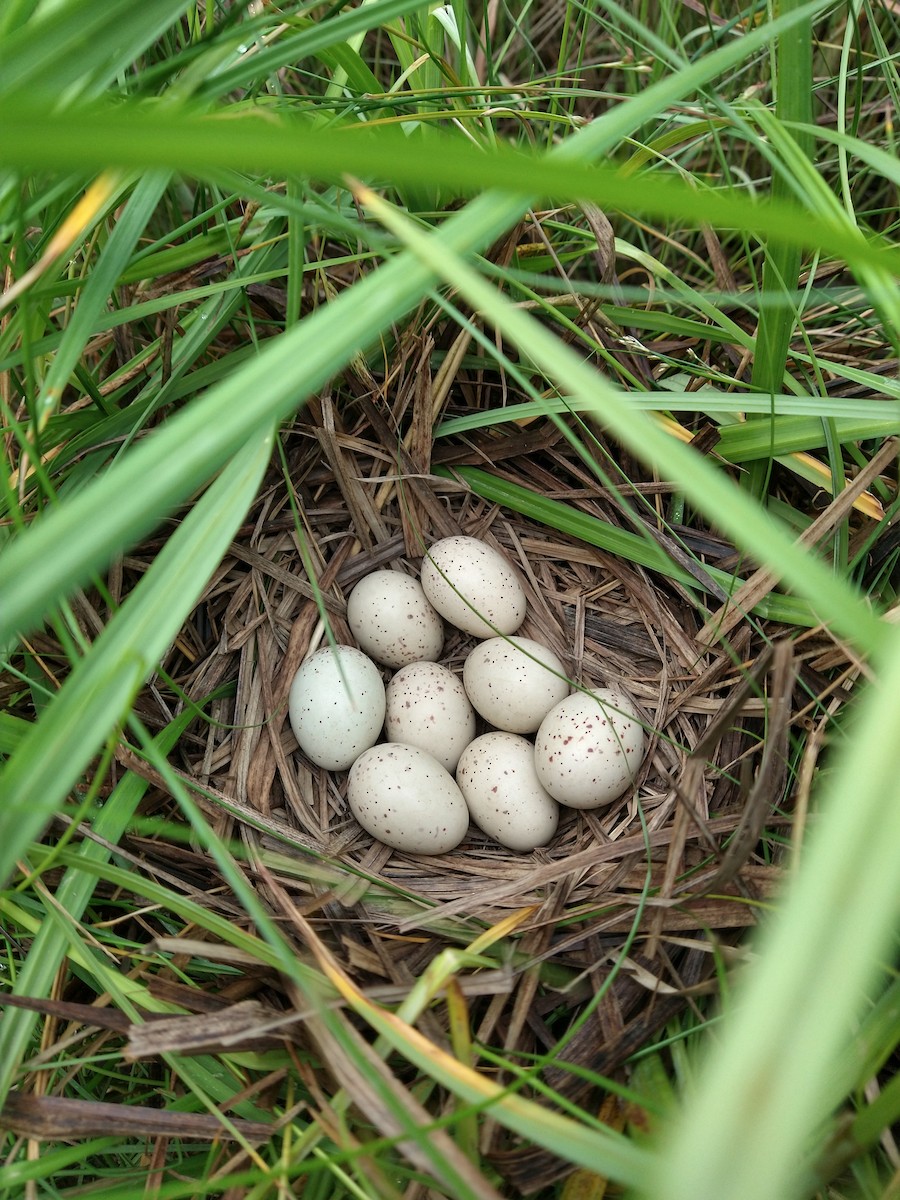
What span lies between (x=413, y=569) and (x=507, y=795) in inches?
17.1

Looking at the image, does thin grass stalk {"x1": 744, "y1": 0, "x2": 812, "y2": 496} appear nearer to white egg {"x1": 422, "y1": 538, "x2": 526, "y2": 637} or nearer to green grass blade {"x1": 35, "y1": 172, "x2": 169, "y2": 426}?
white egg {"x1": 422, "y1": 538, "x2": 526, "y2": 637}

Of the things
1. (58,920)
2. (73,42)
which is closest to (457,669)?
(58,920)

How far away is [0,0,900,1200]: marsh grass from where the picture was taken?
521 mm

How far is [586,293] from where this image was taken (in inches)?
47.5

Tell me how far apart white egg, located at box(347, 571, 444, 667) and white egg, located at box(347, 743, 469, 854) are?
205mm

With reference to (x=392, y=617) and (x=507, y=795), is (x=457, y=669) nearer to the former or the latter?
(x=392, y=617)

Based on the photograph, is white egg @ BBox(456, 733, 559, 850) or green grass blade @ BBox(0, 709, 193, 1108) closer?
green grass blade @ BBox(0, 709, 193, 1108)

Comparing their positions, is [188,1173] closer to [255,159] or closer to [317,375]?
[317,375]

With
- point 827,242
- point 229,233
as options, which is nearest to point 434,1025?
point 827,242

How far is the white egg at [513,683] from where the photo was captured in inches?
53.6

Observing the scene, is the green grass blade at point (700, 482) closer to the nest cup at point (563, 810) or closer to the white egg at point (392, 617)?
the nest cup at point (563, 810)

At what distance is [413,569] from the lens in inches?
58.9

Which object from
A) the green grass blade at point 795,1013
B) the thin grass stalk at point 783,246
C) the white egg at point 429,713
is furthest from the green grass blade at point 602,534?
the green grass blade at point 795,1013

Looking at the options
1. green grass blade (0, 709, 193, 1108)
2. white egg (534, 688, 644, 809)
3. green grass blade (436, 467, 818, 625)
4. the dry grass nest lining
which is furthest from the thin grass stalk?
green grass blade (0, 709, 193, 1108)
